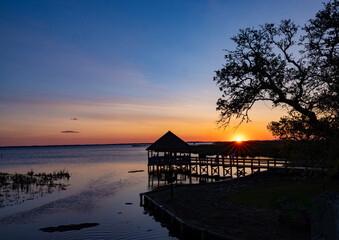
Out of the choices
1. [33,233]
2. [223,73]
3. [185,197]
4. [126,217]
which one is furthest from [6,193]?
[223,73]

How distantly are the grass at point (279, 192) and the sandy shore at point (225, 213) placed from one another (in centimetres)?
88

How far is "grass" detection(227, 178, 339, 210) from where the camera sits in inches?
630

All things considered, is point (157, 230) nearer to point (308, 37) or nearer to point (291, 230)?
point (291, 230)

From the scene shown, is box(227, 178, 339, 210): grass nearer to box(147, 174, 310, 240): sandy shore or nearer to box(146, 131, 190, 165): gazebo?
box(147, 174, 310, 240): sandy shore

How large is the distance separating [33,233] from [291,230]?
14655mm

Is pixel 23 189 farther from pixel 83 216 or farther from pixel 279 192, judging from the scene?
pixel 279 192

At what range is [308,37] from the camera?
1472cm

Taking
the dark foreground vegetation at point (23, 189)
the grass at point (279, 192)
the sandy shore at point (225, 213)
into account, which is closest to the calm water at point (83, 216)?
the dark foreground vegetation at point (23, 189)

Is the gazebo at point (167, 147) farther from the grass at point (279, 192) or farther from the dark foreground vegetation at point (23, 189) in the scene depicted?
the grass at point (279, 192)

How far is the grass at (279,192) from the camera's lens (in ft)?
52.5

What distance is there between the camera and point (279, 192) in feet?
60.0

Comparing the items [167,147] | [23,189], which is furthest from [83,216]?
[167,147]

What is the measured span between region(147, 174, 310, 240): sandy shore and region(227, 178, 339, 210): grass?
0.88 metres

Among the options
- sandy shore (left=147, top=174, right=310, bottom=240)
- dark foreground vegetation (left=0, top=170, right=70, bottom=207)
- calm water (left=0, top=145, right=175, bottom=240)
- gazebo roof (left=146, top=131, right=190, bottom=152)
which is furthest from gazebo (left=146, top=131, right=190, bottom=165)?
dark foreground vegetation (left=0, top=170, right=70, bottom=207)
